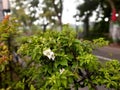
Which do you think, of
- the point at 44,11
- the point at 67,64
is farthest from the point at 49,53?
the point at 44,11

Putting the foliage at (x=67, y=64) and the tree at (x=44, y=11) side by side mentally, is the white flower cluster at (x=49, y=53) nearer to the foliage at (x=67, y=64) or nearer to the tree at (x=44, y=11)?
the foliage at (x=67, y=64)

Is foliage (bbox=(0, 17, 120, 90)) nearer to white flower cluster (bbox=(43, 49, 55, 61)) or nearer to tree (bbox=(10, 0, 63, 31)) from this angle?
white flower cluster (bbox=(43, 49, 55, 61))

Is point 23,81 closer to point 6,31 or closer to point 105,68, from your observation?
point 6,31

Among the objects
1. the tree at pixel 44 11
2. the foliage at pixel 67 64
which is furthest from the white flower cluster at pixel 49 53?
the tree at pixel 44 11

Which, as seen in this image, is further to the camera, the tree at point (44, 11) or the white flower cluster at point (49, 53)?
the tree at point (44, 11)

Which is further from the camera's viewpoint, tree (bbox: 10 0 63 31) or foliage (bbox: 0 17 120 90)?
tree (bbox: 10 0 63 31)

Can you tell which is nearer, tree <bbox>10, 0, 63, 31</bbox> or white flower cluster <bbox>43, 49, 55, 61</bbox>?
white flower cluster <bbox>43, 49, 55, 61</bbox>

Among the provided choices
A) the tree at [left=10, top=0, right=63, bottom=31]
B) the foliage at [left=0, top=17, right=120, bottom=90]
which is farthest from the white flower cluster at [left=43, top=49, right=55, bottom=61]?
the tree at [left=10, top=0, right=63, bottom=31]

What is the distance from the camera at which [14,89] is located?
5152mm

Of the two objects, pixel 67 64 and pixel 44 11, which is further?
pixel 44 11

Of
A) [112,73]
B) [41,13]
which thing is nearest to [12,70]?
[112,73]

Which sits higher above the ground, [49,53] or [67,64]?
[49,53]

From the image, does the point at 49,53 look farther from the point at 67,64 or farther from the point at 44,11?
the point at 44,11

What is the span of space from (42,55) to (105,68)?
3.24 ft
